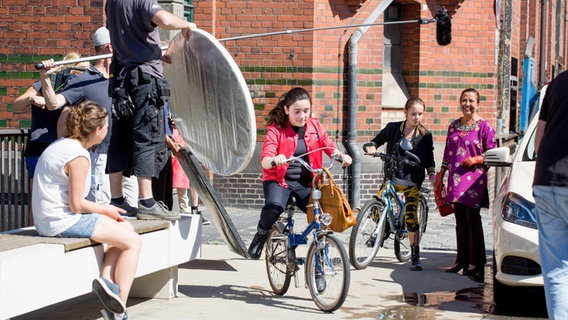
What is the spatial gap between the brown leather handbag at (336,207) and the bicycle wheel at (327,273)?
178 mm

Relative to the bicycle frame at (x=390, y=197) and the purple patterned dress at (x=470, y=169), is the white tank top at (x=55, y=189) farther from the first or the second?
the purple patterned dress at (x=470, y=169)

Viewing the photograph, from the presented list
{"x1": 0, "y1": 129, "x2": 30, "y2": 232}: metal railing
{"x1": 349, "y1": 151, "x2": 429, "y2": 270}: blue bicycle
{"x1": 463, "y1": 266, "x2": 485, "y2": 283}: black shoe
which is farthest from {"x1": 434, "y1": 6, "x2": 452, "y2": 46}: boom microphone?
{"x1": 0, "y1": 129, "x2": 30, "y2": 232}: metal railing

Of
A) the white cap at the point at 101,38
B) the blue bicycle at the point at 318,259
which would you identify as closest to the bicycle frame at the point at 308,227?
the blue bicycle at the point at 318,259

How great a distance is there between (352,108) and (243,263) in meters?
5.77

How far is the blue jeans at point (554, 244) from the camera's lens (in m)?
6.00

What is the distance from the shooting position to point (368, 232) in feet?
33.8

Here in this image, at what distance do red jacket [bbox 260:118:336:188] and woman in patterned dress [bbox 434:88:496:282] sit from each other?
6.12 feet

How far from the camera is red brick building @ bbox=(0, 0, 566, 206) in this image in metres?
13.5

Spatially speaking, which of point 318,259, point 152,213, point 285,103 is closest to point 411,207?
point 285,103

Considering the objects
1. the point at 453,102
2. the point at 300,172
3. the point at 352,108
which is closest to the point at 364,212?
the point at 300,172

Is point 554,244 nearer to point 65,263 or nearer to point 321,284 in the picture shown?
point 321,284

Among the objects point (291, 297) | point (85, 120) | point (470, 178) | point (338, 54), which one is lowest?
point (291, 297)

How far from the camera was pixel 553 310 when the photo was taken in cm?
603

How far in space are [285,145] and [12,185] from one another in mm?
3246
